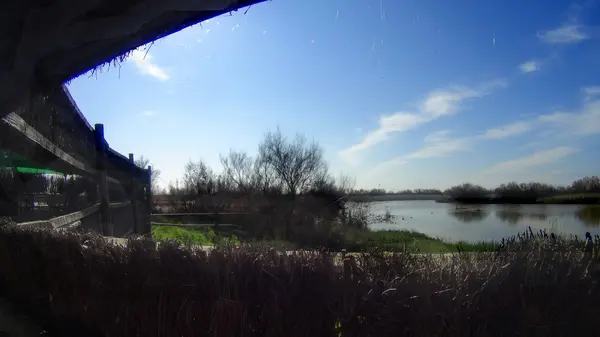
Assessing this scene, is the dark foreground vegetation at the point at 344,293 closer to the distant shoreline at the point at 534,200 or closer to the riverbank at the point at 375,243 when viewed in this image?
the riverbank at the point at 375,243

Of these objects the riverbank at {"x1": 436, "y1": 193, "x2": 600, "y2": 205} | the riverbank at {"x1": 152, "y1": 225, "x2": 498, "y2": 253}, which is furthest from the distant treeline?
the riverbank at {"x1": 152, "y1": 225, "x2": 498, "y2": 253}

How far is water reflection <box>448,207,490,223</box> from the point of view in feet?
38.8

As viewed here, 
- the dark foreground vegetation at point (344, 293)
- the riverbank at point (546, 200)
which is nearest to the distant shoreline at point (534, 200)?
the riverbank at point (546, 200)

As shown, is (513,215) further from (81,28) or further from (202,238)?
(81,28)

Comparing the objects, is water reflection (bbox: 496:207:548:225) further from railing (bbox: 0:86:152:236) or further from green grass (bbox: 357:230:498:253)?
railing (bbox: 0:86:152:236)

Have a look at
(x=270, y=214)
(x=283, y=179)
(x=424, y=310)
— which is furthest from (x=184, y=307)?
(x=283, y=179)

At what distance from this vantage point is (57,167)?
9.51 m

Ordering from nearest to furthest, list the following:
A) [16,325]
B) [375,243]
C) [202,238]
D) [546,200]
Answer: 1. [375,243]
2. [16,325]
3. [202,238]
4. [546,200]

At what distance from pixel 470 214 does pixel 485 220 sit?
144cm

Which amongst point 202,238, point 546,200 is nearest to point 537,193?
point 546,200

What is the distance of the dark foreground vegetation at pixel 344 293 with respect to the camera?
7.50 feet

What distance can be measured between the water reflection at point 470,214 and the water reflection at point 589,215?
243 cm

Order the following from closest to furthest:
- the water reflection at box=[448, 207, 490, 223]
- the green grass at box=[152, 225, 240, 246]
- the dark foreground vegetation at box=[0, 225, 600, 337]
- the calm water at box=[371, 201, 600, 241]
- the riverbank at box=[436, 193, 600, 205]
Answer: the dark foreground vegetation at box=[0, 225, 600, 337] → the green grass at box=[152, 225, 240, 246] → the calm water at box=[371, 201, 600, 241] → the riverbank at box=[436, 193, 600, 205] → the water reflection at box=[448, 207, 490, 223]

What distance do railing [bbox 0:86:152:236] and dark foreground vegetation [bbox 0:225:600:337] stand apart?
160 inches
